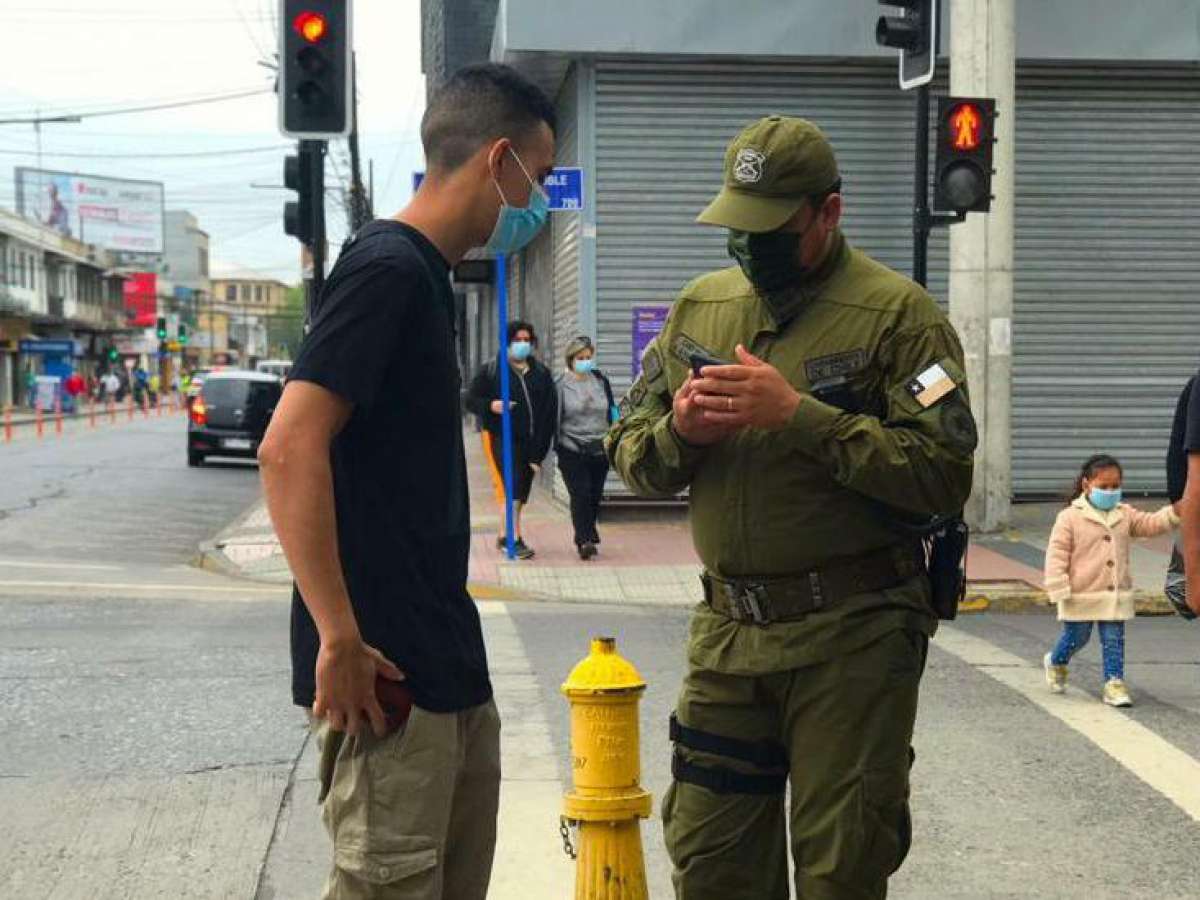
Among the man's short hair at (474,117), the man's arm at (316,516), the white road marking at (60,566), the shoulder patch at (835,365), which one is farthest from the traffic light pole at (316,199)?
the man's arm at (316,516)

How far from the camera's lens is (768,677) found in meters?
3.23

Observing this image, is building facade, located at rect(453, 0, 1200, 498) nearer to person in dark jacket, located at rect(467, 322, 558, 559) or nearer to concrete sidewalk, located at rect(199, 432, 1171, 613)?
concrete sidewalk, located at rect(199, 432, 1171, 613)

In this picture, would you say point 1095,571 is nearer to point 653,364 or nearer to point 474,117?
point 653,364

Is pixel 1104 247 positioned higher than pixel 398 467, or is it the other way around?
pixel 1104 247

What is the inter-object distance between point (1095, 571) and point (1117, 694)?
593 millimetres

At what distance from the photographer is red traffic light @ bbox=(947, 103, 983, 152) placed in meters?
10.4

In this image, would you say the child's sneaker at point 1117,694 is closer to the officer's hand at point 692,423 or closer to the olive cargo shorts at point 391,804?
the officer's hand at point 692,423

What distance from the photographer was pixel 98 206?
4035 inches

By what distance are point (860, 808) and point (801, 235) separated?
1202 millimetres

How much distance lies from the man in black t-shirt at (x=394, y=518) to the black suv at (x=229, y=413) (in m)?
23.3

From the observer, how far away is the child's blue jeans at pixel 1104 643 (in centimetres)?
732

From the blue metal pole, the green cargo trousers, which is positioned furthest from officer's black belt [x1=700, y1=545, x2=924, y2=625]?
the blue metal pole

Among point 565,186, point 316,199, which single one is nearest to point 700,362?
point 565,186

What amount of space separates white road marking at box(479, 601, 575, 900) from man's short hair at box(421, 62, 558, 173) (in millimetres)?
2557
